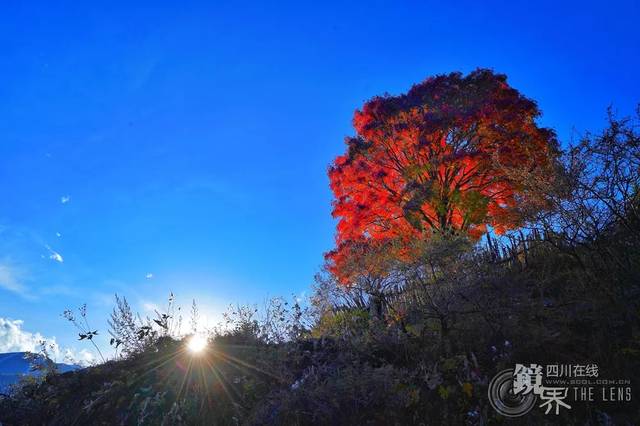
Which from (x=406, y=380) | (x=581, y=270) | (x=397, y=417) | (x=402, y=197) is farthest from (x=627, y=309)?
(x=402, y=197)

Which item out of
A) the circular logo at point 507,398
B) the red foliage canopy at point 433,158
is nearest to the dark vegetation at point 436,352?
the circular logo at point 507,398

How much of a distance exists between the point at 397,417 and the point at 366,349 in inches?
70.3

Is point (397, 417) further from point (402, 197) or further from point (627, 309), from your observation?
point (402, 197)

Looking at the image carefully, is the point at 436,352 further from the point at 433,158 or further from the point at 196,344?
the point at 433,158

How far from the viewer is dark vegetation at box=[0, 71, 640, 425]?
16.6 ft

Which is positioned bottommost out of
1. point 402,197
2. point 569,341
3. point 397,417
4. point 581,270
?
point 397,417

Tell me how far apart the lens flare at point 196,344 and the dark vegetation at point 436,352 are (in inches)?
5.9

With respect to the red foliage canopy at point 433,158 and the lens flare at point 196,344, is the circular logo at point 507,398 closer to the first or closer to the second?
the lens flare at point 196,344

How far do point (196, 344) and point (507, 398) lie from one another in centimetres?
593

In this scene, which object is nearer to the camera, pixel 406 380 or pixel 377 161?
pixel 406 380

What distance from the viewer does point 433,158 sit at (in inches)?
607

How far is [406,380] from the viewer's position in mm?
5332

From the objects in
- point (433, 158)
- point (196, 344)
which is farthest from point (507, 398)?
point (433, 158)

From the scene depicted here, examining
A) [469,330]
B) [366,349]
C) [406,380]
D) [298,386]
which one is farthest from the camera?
[366,349]
